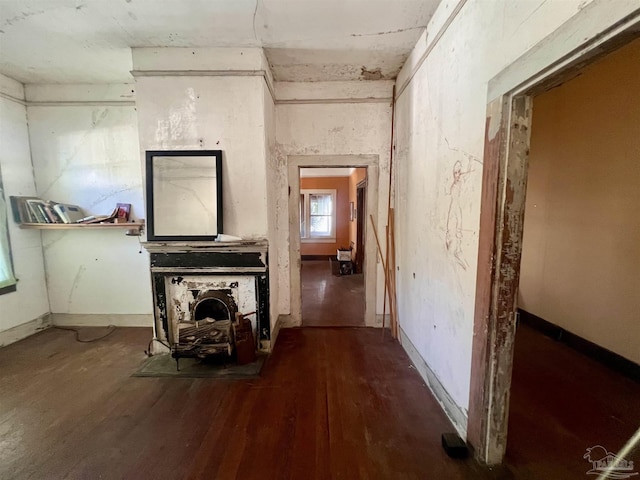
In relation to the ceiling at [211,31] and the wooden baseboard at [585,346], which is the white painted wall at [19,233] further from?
the wooden baseboard at [585,346]

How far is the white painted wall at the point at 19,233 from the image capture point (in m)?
2.94

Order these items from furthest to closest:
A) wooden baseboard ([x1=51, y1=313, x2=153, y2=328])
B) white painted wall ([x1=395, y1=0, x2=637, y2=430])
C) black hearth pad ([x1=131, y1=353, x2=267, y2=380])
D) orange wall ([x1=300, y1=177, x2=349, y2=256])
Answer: orange wall ([x1=300, y1=177, x2=349, y2=256])
wooden baseboard ([x1=51, y1=313, x2=153, y2=328])
black hearth pad ([x1=131, y1=353, x2=267, y2=380])
white painted wall ([x1=395, y1=0, x2=637, y2=430])

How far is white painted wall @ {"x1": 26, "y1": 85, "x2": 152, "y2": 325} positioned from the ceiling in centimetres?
36

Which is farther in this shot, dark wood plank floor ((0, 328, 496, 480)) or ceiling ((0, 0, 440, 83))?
ceiling ((0, 0, 440, 83))

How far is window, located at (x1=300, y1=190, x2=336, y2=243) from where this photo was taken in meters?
7.98

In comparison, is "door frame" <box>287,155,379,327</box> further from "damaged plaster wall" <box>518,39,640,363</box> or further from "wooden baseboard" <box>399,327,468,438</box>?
"damaged plaster wall" <box>518,39,640,363</box>

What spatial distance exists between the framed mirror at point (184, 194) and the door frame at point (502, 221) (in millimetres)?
2201

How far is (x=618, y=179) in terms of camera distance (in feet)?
7.87

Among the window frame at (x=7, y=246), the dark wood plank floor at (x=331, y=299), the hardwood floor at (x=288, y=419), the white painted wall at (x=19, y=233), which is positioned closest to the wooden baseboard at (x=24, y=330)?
the white painted wall at (x=19, y=233)

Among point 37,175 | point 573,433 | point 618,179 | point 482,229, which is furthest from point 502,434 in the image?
point 37,175

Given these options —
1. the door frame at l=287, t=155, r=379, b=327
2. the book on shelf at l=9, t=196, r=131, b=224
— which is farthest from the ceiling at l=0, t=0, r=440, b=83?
the book on shelf at l=9, t=196, r=131, b=224

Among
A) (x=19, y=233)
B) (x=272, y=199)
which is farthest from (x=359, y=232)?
(x=19, y=233)

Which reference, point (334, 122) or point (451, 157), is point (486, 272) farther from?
point (334, 122)

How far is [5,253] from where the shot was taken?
295cm
